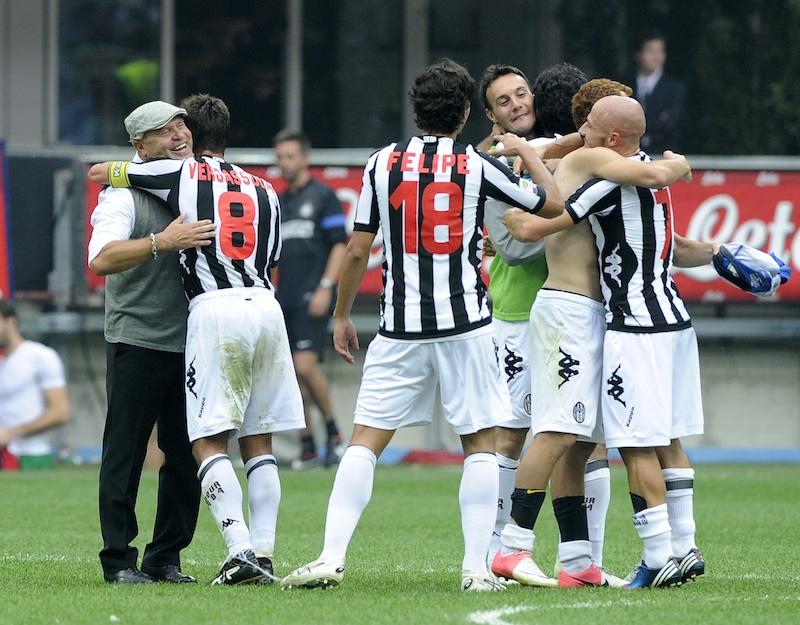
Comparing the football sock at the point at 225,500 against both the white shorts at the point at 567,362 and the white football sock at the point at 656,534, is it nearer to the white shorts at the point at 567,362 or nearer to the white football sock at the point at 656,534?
the white shorts at the point at 567,362

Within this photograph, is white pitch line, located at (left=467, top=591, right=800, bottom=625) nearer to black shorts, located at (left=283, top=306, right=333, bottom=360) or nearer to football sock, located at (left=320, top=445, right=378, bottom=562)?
football sock, located at (left=320, top=445, right=378, bottom=562)

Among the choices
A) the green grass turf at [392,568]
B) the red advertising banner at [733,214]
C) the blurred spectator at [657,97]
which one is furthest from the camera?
the blurred spectator at [657,97]

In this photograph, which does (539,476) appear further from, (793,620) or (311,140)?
(311,140)

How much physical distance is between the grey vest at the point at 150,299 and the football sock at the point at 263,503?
0.61m

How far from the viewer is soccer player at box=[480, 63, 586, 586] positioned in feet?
24.5

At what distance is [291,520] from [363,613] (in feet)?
13.1

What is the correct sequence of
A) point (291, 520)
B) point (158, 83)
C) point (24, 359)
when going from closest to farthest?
point (291, 520) < point (24, 359) < point (158, 83)

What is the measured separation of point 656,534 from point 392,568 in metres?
1.39

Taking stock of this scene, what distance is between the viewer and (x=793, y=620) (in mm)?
5980

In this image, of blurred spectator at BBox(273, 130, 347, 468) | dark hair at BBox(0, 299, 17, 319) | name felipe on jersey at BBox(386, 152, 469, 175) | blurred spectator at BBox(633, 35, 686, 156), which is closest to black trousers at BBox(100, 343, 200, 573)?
name felipe on jersey at BBox(386, 152, 469, 175)

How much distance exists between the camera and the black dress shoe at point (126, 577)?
7.04 meters

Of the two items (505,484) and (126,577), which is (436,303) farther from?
(126,577)

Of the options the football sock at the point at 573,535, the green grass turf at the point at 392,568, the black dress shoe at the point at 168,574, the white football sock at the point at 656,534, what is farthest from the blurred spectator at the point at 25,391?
the white football sock at the point at 656,534

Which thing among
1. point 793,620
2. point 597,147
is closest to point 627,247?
point 597,147
